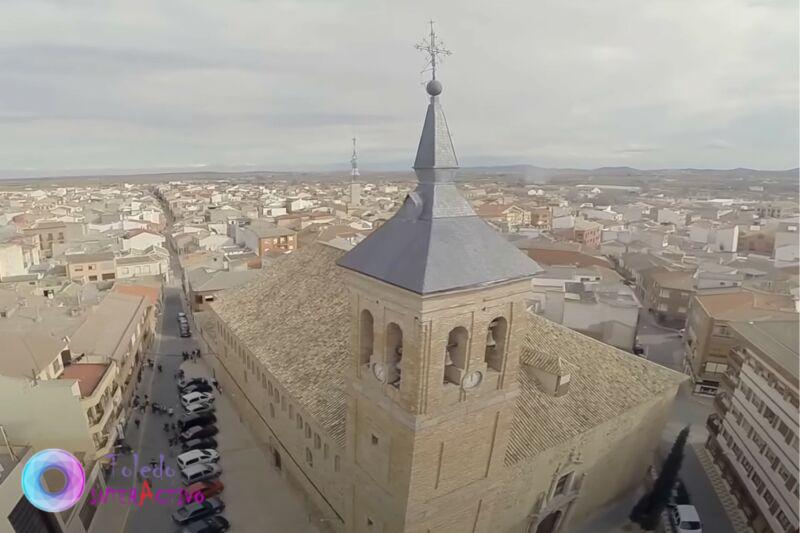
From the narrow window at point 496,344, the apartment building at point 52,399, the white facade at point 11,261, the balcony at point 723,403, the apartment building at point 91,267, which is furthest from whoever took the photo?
the apartment building at point 91,267

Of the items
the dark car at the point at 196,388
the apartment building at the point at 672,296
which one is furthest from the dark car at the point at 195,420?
the apartment building at the point at 672,296

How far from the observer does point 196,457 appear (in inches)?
882

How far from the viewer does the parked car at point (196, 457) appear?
2217cm

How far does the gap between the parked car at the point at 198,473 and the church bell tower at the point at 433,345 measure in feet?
37.7

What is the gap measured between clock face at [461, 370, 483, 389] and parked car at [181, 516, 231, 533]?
43.3ft

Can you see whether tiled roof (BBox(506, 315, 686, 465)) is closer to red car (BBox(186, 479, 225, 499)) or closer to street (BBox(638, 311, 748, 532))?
street (BBox(638, 311, 748, 532))

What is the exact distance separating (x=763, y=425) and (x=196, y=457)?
25212 mm

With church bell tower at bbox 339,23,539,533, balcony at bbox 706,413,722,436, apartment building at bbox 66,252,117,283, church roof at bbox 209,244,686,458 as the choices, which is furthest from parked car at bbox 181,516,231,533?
apartment building at bbox 66,252,117,283

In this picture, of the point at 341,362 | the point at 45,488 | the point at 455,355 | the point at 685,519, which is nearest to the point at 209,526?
the point at 45,488

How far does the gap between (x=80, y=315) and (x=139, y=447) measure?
11760mm

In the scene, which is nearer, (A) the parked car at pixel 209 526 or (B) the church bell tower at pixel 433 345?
(B) the church bell tower at pixel 433 345

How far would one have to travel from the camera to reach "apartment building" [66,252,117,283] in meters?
50.6

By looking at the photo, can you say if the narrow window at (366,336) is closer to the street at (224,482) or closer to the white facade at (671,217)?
the street at (224,482)

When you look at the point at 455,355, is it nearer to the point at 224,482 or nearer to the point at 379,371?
the point at 379,371
